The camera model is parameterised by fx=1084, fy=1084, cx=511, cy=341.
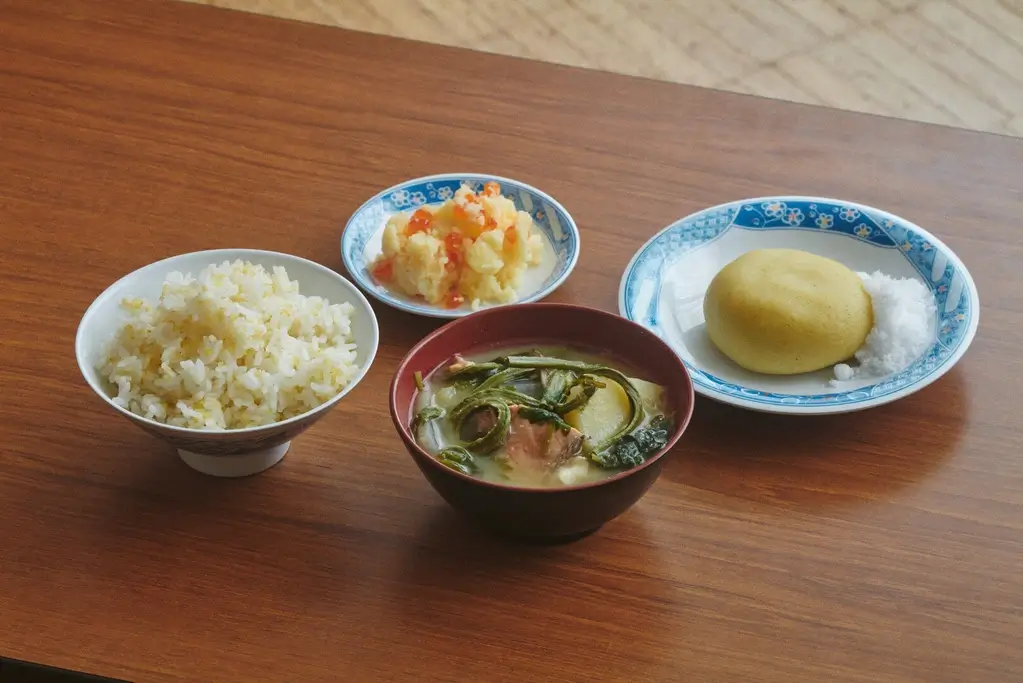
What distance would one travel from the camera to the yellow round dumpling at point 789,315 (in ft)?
3.90

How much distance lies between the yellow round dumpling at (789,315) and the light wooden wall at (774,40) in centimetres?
187

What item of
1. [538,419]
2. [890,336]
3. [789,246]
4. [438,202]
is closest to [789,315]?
[890,336]

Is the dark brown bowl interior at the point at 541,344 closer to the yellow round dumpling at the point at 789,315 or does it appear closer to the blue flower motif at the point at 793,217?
the yellow round dumpling at the point at 789,315

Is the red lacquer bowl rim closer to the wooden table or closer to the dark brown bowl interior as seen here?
the dark brown bowl interior

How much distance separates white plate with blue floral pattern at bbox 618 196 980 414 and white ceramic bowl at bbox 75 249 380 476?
0.33 metres

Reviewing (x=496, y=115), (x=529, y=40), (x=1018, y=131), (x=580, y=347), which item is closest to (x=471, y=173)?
(x=496, y=115)

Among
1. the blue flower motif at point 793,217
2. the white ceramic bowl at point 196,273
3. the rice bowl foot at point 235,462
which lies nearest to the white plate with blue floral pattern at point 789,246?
the blue flower motif at point 793,217

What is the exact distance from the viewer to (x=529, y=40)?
125 inches

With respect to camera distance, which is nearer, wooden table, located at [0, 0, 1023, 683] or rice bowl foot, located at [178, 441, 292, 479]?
wooden table, located at [0, 0, 1023, 683]

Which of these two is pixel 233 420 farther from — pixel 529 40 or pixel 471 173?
pixel 529 40

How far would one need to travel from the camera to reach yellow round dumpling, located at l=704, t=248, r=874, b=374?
1.19 meters

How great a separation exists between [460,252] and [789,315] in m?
0.39

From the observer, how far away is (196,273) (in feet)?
3.88

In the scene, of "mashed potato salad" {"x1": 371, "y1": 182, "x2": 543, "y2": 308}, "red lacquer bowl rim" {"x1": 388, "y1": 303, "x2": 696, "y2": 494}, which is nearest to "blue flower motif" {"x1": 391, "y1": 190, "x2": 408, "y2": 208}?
"mashed potato salad" {"x1": 371, "y1": 182, "x2": 543, "y2": 308}
